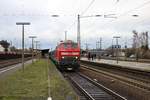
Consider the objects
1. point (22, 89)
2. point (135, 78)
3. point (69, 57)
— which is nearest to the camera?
point (22, 89)

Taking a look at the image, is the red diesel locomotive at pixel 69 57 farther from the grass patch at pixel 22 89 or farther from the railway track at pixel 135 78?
Result: the grass patch at pixel 22 89

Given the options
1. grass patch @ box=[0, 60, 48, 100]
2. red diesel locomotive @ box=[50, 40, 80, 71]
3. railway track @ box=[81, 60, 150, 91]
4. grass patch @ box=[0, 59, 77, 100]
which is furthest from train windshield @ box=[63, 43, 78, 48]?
grass patch @ box=[0, 59, 77, 100]

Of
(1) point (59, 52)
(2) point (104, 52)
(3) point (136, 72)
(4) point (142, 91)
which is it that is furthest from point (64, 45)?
(2) point (104, 52)

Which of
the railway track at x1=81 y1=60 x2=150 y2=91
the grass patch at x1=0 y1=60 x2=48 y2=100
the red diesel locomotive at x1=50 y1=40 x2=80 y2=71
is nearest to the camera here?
the grass patch at x1=0 y1=60 x2=48 y2=100

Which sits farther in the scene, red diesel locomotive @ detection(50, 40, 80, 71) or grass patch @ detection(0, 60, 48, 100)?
red diesel locomotive @ detection(50, 40, 80, 71)

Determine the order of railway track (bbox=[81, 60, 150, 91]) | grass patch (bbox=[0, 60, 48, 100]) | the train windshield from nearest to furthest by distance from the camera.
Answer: grass patch (bbox=[0, 60, 48, 100]) → railway track (bbox=[81, 60, 150, 91]) → the train windshield

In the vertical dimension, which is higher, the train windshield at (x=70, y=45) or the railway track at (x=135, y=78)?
the train windshield at (x=70, y=45)

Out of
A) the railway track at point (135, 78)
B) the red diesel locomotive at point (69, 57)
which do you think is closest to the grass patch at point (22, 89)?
the railway track at point (135, 78)

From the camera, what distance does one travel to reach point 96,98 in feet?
55.8

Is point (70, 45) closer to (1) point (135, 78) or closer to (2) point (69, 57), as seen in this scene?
(2) point (69, 57)

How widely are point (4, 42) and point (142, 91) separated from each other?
172 m

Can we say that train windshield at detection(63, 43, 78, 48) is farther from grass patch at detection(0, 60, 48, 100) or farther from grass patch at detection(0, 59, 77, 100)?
grass patch at detection(0, 59, 77, 100)

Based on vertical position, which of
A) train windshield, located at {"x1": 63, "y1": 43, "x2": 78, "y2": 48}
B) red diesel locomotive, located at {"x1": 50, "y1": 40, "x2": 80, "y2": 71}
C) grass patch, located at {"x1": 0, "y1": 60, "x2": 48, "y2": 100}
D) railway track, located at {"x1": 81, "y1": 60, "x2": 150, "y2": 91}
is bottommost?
railway track, located at {"x1": 81, "y1": 60, "x2": 150, "y2": 91}

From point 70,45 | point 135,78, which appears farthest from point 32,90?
point 70,45
